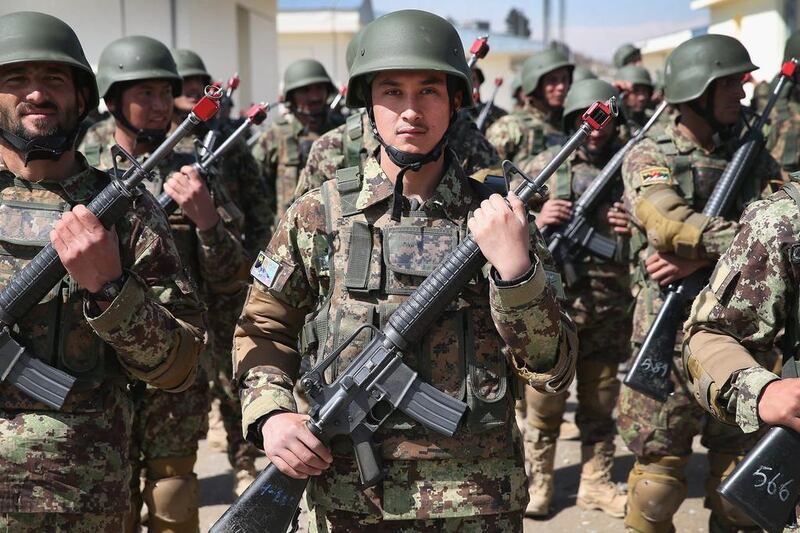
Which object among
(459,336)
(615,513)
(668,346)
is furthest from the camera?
(615,513)

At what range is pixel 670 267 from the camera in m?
4.39

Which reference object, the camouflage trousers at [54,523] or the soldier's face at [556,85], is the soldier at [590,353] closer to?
the soldier's face at [556,85]

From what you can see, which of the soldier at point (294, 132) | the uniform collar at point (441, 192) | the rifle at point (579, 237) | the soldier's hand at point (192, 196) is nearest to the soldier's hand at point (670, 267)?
the rifle at point (579, 237)

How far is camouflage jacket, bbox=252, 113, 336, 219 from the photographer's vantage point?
25.2 ft

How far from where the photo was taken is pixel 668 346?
168 inches

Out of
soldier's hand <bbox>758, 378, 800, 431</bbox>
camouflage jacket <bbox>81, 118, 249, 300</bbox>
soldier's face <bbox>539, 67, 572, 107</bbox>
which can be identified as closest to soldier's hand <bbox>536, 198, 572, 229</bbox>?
camouflage jacket <bbox>81, 118, 249, 300</bbox>

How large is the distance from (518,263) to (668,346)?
208cm

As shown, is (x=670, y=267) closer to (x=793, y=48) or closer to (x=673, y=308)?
(x=673, y=308)

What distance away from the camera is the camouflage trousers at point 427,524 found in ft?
8.63

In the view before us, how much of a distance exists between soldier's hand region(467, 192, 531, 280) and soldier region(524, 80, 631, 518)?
3238 millimetres

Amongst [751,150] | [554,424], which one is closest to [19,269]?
[751,150]

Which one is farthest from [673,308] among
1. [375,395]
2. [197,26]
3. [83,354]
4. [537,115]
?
[197,26]

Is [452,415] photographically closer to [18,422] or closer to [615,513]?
[18,422]

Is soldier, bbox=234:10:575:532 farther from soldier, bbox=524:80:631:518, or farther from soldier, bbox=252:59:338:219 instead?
soldier, bbox=252:59:338:219
